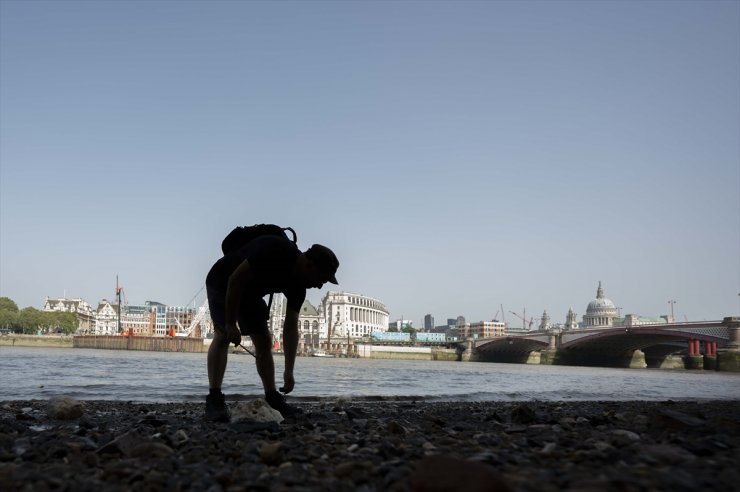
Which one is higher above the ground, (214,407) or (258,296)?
(258,296)

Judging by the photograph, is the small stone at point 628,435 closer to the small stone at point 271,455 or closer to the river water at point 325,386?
the small stone at point 271,455

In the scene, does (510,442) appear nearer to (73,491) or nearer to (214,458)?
(214,458)

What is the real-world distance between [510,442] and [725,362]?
70497 mm

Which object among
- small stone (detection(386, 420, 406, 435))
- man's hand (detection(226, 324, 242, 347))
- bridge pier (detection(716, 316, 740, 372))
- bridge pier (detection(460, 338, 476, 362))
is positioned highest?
man's hand (detection(226, 324, 242, 347))

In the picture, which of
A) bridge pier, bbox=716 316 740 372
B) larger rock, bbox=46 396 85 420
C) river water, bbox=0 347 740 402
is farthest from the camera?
bridge pier, bbox=716 316 740 372

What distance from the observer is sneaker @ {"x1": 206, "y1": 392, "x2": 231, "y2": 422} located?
5.24m

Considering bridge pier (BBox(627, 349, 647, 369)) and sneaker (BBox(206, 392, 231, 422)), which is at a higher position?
sneaker (BBox(206, 392, 231, 422))

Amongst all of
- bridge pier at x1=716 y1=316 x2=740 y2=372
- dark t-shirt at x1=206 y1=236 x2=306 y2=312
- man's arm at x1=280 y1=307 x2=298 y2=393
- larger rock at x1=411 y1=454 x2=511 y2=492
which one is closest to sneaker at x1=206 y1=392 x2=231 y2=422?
man's arm at x1=280 y1=307 x2=298 y2=393

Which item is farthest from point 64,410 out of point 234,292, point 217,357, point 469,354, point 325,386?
point 469,354

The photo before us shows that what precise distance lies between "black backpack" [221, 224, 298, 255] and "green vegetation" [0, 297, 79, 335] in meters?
161

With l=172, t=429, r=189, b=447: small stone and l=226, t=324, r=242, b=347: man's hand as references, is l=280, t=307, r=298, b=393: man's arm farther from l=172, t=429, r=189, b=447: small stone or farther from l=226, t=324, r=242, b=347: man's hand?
l=172, t=429, r=189, b=447: small stone

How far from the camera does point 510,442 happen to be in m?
3.77

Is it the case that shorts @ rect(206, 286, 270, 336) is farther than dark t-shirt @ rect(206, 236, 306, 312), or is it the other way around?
shorts @ rect(206, 286, 270, 336)

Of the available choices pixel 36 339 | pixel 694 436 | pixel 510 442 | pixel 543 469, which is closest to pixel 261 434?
pixel 510 442
